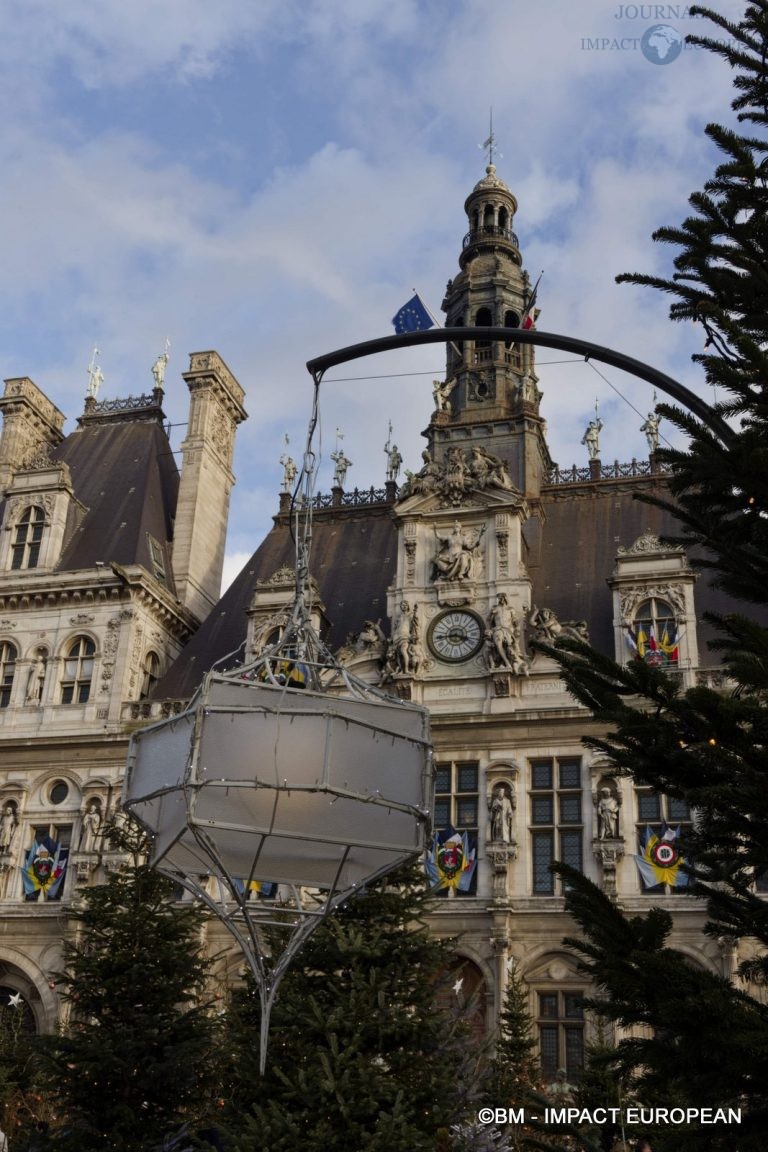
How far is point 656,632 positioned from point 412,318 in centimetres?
1189

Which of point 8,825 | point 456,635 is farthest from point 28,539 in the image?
point 456,635

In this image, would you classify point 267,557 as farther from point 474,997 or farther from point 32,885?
point 474,997

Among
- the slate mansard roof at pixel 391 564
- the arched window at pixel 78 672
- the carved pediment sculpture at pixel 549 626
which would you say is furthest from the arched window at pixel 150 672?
the carved pediment sculpture at pixel 549 626

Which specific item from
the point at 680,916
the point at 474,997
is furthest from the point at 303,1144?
the point at 680,916

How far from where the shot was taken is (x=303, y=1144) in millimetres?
16766

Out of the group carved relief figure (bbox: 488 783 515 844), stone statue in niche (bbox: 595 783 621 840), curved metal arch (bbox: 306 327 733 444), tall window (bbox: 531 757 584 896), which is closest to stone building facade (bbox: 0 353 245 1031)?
carved relief figure (bbox: 488 783 515 844)

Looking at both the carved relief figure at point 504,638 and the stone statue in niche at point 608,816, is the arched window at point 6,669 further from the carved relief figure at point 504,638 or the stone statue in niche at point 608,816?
the stone statue in niche at point 608,816

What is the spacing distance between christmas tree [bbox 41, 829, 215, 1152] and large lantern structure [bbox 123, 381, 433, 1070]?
7112mm

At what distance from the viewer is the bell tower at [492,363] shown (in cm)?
4422

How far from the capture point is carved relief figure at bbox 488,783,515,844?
33.2m

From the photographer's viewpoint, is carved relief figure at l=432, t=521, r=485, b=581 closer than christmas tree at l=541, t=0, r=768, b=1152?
No

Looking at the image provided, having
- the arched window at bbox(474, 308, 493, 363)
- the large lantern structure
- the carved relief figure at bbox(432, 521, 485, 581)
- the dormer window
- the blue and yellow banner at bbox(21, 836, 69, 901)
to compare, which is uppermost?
the arched window at bbox(474, 308, 493, 363)

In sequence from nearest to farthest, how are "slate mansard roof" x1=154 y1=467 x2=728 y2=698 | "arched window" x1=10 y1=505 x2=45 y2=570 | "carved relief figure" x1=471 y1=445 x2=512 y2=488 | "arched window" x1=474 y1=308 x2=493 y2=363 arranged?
1. "carved relief figure" x1=471 y1=445 x2=512 y2=488
2. "slate mansard roof" x1=154 y1=467 x2=728 y2=698
3. "arched window" x1=10 y1=505 x2=45 y2=570
4. "arched window" x1=474 y1=308 x2=493 y2=363

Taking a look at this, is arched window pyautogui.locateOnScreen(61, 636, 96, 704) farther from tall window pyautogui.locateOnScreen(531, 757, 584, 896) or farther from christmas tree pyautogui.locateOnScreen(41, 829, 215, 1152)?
christmas tree pyautogui.locateOnScreen(41, 829, 215, 1152)
